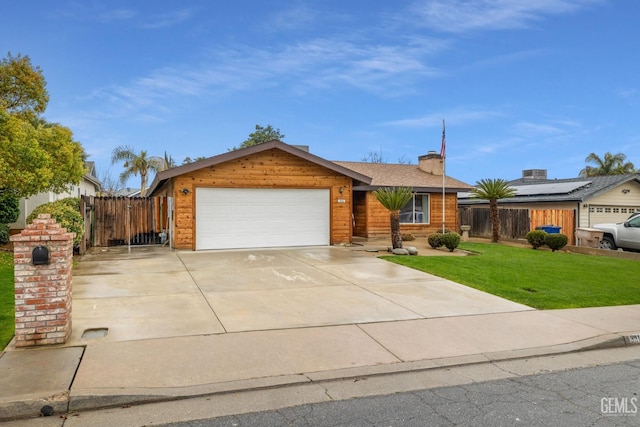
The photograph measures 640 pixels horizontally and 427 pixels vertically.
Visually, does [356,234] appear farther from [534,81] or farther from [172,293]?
[172,293]

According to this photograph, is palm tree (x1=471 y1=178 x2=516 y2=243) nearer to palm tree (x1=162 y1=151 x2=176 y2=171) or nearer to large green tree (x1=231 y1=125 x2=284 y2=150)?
palm tree (x1=162 y1=151 x2=176 y2=171)

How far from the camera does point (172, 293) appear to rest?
27.9ft

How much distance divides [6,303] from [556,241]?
17.1 metres

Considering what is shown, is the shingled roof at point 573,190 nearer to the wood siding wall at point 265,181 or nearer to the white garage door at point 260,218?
the wood siding wall at point 265,181

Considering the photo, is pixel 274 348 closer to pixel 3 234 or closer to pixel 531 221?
pixel 3 234

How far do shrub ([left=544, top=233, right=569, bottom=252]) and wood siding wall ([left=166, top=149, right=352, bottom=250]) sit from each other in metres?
7.57

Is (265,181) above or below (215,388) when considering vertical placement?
above

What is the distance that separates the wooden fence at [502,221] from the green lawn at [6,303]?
1927 cm

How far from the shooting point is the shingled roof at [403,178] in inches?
872

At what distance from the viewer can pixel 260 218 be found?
16.8m

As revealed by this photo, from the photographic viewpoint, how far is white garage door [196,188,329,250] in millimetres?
16281

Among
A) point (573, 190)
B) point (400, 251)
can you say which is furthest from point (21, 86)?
point (573, 190)

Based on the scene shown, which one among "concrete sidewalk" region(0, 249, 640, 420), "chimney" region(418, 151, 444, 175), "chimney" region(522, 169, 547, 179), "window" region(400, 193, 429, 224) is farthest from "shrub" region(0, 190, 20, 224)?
"chimney" region(522, 169, 547, 179)

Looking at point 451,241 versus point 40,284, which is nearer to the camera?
point 40,284
